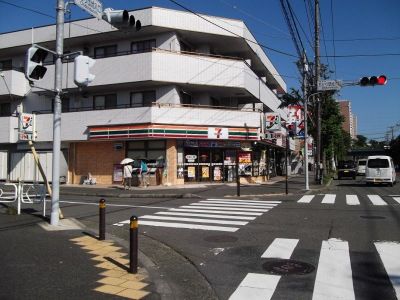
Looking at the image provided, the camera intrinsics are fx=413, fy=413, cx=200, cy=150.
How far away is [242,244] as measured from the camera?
861cm

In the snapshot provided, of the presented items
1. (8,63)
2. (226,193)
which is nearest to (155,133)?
(226,193)

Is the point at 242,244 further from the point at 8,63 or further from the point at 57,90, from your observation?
the point at 8,63

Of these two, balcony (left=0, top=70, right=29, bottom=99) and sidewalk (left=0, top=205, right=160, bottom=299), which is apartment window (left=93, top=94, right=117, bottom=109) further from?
sidewalk (left=0, top=205, right=160, bottom=299)

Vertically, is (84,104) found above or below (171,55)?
below

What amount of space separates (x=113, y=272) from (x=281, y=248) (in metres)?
3.47

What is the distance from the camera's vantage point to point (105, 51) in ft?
92.2

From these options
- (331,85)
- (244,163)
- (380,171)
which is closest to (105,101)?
(244,163)

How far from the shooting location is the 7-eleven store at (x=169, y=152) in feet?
82.0

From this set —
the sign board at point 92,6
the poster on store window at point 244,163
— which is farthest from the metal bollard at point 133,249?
the poster on store window at point 244,163

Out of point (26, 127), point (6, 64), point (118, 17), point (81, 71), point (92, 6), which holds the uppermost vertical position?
point (6, 64)

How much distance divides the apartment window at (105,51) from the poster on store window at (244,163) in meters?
10.9

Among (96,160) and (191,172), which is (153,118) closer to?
(191,172)

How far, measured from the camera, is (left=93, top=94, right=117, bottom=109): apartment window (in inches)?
1085

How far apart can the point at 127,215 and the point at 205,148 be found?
13.8 metres
